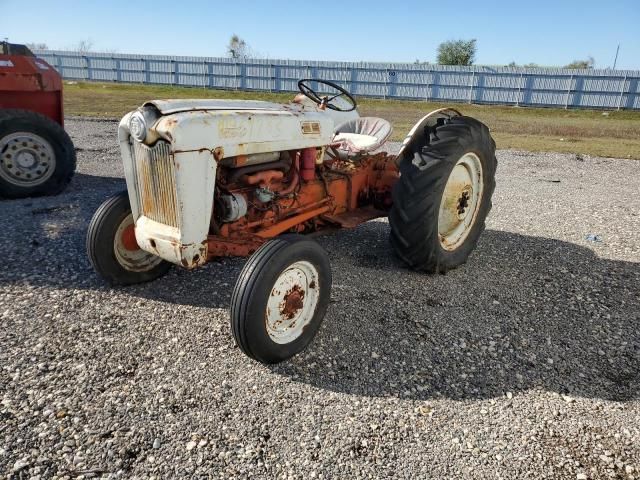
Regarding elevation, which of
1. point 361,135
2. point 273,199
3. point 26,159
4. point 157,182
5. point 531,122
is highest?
point 531,122

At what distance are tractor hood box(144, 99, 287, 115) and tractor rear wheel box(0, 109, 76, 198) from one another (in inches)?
149

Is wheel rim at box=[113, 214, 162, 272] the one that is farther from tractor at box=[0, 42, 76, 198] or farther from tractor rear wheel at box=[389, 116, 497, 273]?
tractor at box=[0, 42, 76, 198]

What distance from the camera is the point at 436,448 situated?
233cm

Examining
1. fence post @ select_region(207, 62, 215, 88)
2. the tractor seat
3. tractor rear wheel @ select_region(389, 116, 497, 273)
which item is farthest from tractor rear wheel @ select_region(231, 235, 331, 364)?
fence post @ select_region(207, 62, 215, 88)

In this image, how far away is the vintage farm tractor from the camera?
281 centimetres

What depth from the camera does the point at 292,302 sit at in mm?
2963

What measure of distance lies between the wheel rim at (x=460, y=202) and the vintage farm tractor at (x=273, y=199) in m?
0.01

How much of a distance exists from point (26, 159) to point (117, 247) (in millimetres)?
3277

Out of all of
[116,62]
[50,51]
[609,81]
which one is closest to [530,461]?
[609,81]

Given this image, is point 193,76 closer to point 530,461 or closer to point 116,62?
point 116,62

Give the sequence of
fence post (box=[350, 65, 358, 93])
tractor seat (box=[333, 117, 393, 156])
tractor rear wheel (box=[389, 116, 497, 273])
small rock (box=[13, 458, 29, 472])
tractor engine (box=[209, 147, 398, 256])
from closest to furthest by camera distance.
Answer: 1. small rock (box=[13, 458, 29, 472])
2. tractor engine (box=[209, 147, 398, 256])
3. tractor rear wheel (box=[389, 116, 497, 273])
4. tractor seat (box=[333, 117, 393, 156])
5. fence post (box=[350, 65, 358, 93])

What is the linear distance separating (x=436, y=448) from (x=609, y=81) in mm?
27469

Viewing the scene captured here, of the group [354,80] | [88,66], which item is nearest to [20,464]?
[354,80]

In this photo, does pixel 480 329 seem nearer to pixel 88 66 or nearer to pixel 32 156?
pixel 32 156
